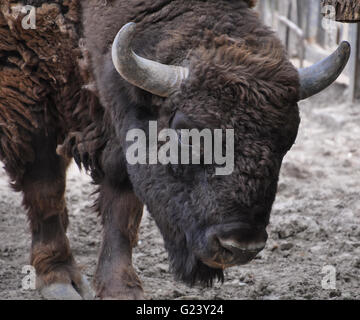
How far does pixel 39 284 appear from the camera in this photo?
443 centimetres

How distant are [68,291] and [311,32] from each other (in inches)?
318

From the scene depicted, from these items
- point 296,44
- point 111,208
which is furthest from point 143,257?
point 296,44

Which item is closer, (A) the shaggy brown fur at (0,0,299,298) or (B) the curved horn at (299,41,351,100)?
(A) the shaggy brown fur at (0,0,299,298)

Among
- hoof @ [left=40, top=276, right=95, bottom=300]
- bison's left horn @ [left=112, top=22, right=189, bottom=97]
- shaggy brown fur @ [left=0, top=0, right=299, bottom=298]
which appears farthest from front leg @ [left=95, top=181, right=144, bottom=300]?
bison's left horn @ [left=112, top=22, right=189, bottom=97]

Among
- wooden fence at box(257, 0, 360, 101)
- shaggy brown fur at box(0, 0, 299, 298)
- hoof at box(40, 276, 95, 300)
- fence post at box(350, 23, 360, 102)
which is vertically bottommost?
hoof at box(40, 276, 95, 300)

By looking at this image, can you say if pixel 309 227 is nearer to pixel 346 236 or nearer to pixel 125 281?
pixel 346 236

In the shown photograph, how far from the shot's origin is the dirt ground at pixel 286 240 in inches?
171

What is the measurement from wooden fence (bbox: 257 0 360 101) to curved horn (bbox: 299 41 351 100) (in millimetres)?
4261

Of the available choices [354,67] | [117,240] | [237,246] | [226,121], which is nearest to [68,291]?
[117,240]

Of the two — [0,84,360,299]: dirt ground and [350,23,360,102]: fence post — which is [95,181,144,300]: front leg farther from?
[350,23,360,102]: fence post

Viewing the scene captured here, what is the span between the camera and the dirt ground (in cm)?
435

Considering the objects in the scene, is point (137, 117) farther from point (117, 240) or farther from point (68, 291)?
point (68, 291)

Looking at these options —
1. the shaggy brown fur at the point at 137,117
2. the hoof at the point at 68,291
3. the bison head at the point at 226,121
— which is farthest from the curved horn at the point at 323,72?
the hoof at the point at 68,291

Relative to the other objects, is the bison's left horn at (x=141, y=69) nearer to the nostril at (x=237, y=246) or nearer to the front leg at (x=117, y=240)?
the nostril at (x=237, y=246)
